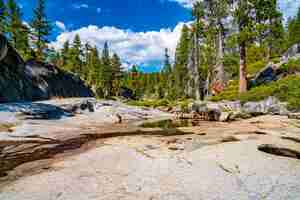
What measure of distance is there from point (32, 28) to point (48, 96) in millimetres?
20958

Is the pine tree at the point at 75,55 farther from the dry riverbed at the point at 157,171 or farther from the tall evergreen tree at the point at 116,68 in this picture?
the dry riverbed at the point at 157,171

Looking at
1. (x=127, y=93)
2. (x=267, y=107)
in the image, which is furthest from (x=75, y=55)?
(x=267, y=107)

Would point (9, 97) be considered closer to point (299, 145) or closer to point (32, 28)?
point (299, 145)

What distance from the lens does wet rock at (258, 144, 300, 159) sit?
18.2 ft

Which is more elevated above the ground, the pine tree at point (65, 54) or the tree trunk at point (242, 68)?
the pine tree at point (65, 54)

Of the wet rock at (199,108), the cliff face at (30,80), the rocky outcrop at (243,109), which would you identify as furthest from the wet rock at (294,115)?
the cliff face at (30,80)

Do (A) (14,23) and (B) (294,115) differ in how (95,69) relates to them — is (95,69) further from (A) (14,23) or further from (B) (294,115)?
(B) (294,115)

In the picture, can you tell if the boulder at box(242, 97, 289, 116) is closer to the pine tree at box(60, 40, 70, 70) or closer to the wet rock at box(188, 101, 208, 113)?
the wet rock at box(188, 101, 208, 113)

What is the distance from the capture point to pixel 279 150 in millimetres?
5777

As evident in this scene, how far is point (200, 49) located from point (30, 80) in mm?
24022

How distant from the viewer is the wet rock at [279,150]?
18.2 ft

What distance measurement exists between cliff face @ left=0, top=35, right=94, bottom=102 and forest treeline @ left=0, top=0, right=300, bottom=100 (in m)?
7.00

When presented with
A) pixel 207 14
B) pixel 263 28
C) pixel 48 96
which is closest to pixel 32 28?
pixel 48 96

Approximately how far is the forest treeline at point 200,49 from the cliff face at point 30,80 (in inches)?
276
